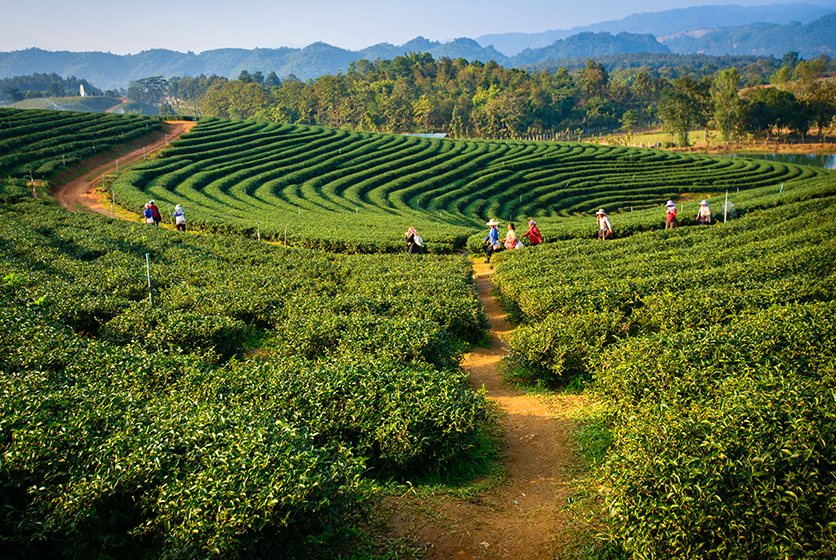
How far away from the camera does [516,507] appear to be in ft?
19.8

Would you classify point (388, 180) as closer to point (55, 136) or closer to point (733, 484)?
point (55, 136)

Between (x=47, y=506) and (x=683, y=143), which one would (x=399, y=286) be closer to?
(x=47, y=506)

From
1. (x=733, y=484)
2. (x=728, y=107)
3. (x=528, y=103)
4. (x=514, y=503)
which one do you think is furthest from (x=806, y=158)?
(x=733, y=484)

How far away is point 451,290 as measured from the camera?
1252 cm

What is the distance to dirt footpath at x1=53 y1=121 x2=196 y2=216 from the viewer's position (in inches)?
1352

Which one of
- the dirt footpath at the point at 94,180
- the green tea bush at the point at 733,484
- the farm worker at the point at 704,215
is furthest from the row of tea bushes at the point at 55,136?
the green tea bush at the point at 733,484

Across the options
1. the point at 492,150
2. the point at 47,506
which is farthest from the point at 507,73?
the point at 47,506

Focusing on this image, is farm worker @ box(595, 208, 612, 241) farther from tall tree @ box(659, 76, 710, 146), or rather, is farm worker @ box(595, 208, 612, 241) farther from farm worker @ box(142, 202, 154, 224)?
tall tree @ box(659, 76, 710, 146)

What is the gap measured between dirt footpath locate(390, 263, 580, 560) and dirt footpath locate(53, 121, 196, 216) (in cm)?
3167

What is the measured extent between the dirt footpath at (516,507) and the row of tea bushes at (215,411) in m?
0.64

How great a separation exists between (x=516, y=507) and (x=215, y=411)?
3546mm

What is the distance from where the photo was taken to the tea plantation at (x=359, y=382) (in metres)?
4.38

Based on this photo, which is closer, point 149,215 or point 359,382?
point 359,382

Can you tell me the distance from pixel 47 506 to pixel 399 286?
9064 mm
